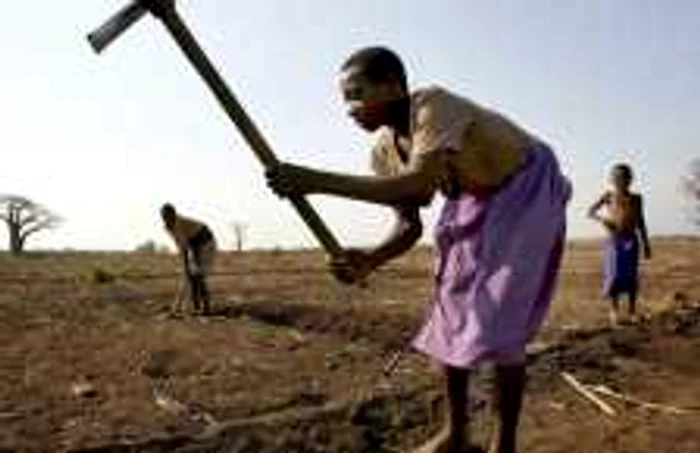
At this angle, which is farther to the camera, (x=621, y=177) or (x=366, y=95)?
(x=621, y=177)

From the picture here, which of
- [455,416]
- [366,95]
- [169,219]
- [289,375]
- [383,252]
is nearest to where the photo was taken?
[366,95]

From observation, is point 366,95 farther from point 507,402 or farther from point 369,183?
point 507,402

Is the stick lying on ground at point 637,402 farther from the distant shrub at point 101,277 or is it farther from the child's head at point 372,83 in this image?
the distant shrub at point 101,277

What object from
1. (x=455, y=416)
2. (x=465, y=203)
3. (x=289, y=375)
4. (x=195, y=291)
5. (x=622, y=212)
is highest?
(x=622, y=212)

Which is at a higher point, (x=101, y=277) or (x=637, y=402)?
(x=101, y=277)

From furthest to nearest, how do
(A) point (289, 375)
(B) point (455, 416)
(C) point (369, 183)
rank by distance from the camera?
(A) point (289, 375), (B) point (455, 416), (C) point (369, 183)

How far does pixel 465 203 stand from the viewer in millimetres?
5113

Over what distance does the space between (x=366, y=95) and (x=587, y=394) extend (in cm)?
337

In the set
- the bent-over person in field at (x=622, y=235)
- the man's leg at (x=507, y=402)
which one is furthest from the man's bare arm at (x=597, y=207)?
the man's leg at (x=507, y=402)

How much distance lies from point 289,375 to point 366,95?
18.7ft

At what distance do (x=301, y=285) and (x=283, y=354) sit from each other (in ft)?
27.4

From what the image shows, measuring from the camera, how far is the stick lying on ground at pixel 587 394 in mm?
7320

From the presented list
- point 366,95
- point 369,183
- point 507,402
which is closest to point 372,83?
point 366,95

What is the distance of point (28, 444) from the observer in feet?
25.1
